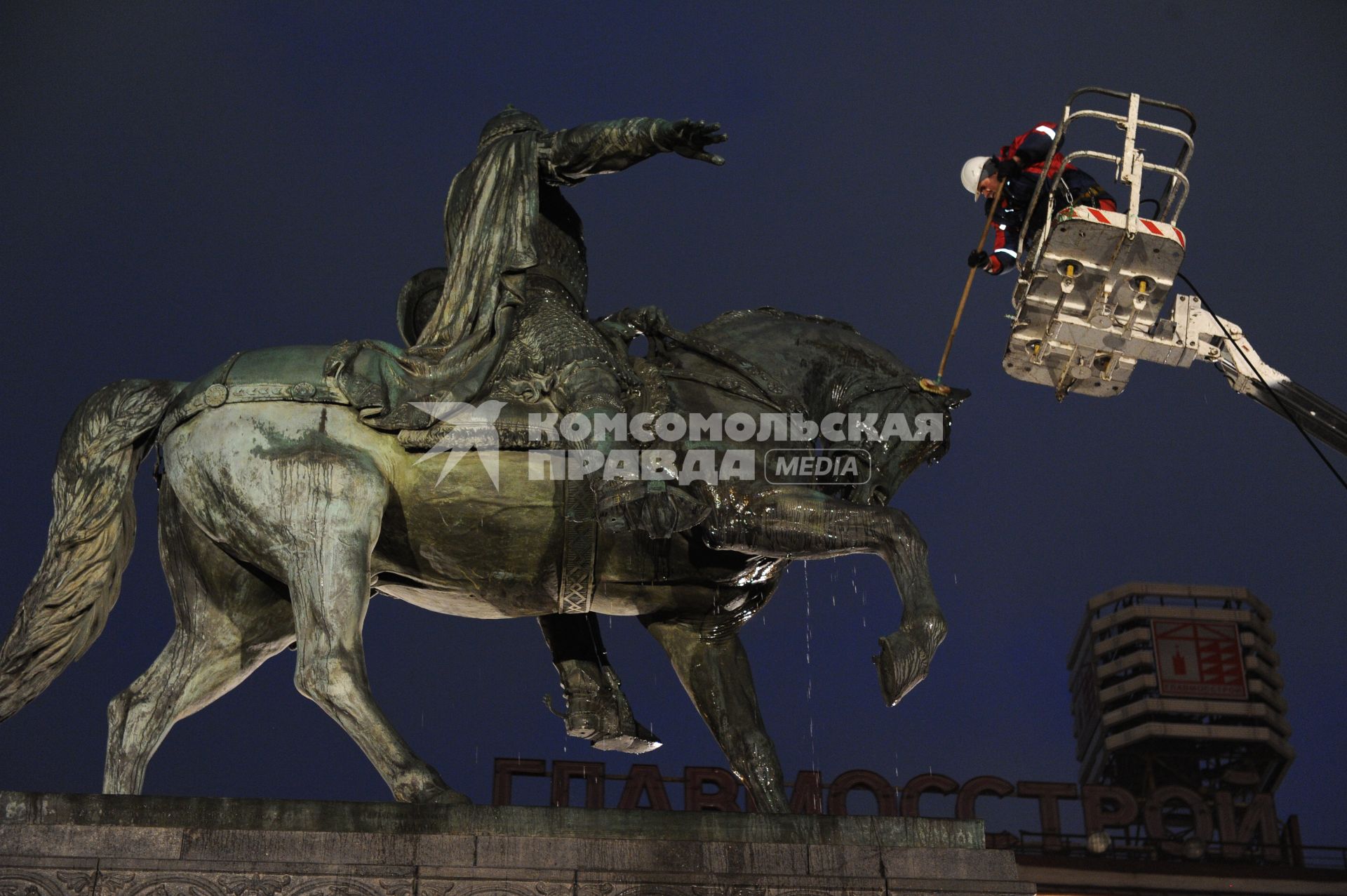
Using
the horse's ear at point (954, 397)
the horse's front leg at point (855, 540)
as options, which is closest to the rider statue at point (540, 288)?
the horse's front leg at point (855, 540)

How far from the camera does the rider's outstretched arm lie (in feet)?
31.0

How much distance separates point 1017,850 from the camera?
4434cm

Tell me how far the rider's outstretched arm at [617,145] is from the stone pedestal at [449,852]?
3.63m

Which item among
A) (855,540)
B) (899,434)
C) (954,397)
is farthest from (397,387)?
(954,397)

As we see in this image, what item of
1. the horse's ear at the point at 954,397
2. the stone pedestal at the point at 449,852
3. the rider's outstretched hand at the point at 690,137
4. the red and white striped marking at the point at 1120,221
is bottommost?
the stone pedestal at the point at 449,852

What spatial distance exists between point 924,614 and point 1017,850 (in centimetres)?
3786

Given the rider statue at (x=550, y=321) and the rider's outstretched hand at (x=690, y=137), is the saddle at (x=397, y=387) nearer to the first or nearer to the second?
the rider statue at (x=550, y=321)

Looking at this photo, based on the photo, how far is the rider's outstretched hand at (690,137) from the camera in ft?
30.9

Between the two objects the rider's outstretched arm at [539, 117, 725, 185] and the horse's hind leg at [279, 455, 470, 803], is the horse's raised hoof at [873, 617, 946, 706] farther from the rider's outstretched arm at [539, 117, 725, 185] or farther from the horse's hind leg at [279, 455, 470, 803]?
the rider's outstretched arm at [539, 117, 725, 185]

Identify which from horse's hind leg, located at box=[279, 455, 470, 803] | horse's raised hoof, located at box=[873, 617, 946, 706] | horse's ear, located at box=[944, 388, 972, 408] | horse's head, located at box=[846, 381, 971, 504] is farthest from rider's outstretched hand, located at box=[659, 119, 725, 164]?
horse's raised hoof, located at box=[873, 617, 946, 706]

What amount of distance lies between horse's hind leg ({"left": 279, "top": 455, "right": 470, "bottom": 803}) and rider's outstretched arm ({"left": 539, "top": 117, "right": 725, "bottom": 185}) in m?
2.27

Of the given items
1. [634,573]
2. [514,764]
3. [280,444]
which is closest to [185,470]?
[280,444]

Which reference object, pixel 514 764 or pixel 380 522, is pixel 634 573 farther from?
pixel 514 764

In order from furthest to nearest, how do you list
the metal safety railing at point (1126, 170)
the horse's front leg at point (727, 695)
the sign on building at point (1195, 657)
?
the sign on building at point (1195, 657), the metal safety railing at point (1126, 170), the horse's front leg at point (727, 695)
